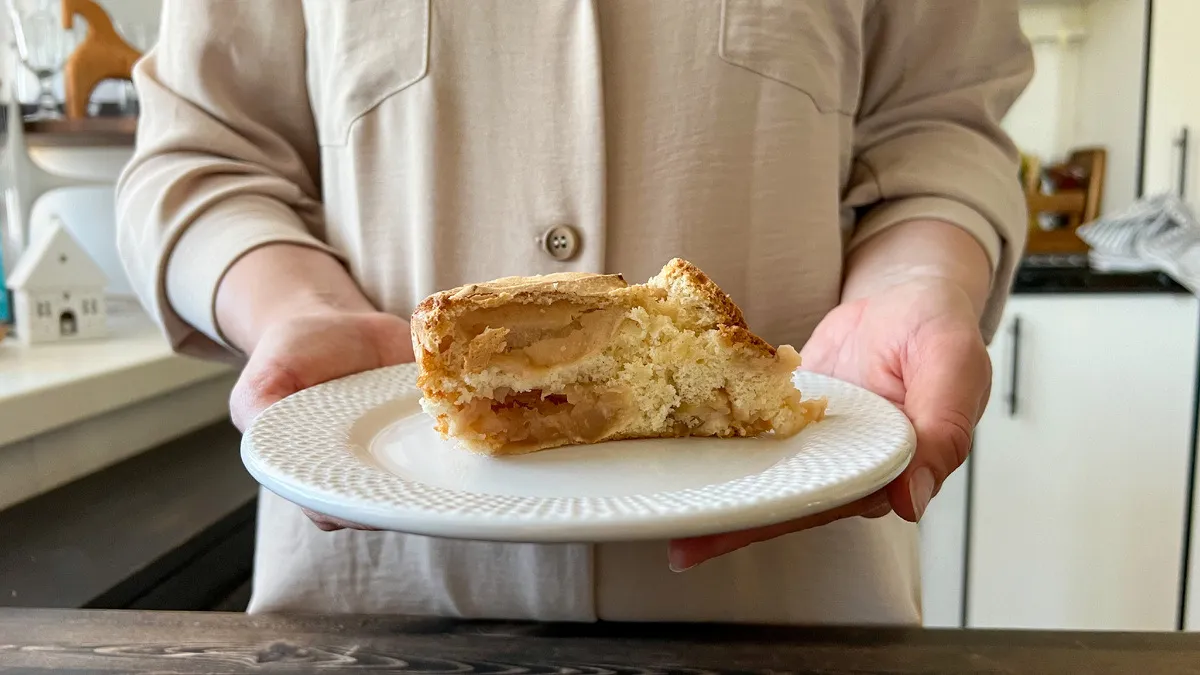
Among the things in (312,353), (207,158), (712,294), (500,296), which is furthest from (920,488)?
(207,158)

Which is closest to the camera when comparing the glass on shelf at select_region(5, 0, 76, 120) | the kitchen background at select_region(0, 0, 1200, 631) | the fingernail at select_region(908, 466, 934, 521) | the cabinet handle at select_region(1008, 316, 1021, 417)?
the fingernail at select_region(908, 466, 934, 521)

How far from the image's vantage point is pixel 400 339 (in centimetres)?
84

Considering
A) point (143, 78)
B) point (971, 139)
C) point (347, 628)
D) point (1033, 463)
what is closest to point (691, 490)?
point (347, 628)

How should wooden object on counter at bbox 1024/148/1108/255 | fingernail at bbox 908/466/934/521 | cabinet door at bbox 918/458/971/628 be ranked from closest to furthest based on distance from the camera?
fingernail at bbox 908/466/934/521 → cabinet door at bbox 918/458/971/628 → wooden object on counter at bbox 1024/148/1108/255

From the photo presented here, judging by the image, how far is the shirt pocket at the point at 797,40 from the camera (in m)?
0.78

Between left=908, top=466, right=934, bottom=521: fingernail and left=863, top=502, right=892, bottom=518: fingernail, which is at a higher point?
left=908, top=466, right=934, bottom=521: fingernail

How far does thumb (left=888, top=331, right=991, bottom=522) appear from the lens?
1.89ft

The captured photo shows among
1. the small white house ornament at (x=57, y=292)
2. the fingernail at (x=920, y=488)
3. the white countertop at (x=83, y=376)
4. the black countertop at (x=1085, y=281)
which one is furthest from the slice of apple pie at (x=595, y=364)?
the black countertop at (x=1085, y=281)

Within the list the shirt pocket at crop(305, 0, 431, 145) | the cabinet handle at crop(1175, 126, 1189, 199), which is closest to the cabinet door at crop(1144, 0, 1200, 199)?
the cabinet handle at crop(1175, 126, 1189, 199)

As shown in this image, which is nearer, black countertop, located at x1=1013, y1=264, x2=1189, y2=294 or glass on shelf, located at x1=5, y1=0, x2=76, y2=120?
glass on shelf, located at x1=5, y1=0, x2=76, y2=120

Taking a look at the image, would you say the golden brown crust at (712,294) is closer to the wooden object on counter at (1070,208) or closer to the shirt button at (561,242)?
the shirt button at (561,242)

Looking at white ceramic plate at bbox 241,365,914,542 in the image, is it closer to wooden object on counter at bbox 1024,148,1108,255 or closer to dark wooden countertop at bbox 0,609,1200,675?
dark wooden countertop at bbox 0,609,1200,675

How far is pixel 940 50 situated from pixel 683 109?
0.34 meters

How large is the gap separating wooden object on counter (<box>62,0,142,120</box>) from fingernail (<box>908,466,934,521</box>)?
1.79 m
